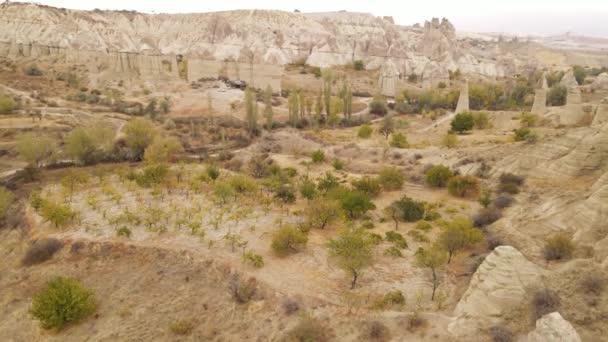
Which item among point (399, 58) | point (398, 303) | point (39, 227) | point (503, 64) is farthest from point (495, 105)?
point (39, 227)

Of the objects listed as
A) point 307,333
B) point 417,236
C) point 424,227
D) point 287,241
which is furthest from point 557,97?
point 307,333

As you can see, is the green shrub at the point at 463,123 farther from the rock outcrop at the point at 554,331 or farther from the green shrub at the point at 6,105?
the green shrub at the point at 6,105

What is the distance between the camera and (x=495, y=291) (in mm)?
10648

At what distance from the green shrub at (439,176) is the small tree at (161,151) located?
1693 centimetres

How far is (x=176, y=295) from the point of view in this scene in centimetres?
1441

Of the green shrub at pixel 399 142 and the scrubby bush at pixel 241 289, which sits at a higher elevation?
the green shrub at pixel 399 142

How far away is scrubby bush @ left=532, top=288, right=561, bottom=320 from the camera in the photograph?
997 cm

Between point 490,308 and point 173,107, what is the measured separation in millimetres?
42927

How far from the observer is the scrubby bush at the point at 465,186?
21578 mm

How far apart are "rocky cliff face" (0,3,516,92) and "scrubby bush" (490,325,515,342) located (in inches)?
2098

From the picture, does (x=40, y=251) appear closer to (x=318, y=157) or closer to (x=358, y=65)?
(x=318, y=157)

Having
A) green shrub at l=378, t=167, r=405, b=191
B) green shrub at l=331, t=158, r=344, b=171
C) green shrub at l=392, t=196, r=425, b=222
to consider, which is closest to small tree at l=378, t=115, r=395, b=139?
green shrub at l=331, t=158, r=344, b=171

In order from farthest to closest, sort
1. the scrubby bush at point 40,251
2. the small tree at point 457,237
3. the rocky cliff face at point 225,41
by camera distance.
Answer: the rocky cliff face at point 225,41 → the scrubby bush at point 40,251 → the small tree at point 457,237

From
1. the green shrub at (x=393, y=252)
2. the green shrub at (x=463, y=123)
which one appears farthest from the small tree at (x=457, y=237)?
the green shrub at (x=463, y=123)
